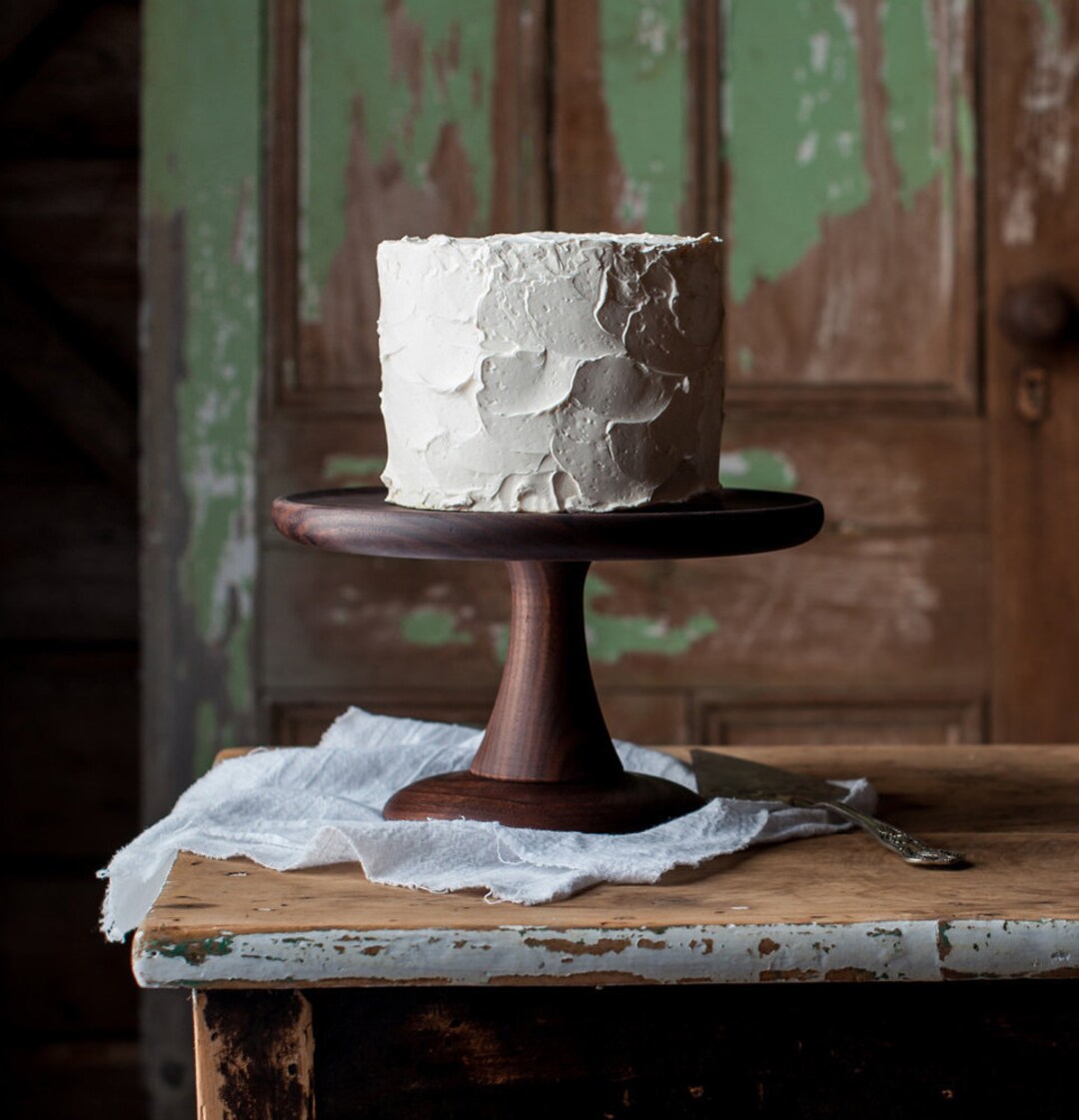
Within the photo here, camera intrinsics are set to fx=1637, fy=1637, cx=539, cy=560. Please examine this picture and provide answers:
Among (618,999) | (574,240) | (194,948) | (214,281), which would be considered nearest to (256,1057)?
(194,948)

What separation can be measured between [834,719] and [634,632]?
24cm

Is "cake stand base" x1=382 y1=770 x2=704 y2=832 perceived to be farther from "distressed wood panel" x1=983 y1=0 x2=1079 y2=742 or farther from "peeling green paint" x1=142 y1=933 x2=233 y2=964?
"distressed wood panel" x1=983 y1=0 x2=1079 y2=742

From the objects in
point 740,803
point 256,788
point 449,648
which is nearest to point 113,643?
point 449,648

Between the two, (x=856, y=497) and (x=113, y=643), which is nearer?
(x=856, y=497)

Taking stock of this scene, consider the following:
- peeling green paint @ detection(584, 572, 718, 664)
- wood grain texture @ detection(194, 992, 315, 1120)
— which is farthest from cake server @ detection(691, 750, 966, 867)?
peeling green paint @ detection(584, 572, 718, 664)

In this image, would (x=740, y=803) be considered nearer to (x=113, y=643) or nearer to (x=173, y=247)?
(x=173, y=247)

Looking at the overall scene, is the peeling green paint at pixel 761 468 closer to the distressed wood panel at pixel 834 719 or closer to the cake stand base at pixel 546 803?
the distressed wood panel at pixel 834 719

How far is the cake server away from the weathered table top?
1.1 inches

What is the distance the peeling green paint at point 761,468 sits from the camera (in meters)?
1.82

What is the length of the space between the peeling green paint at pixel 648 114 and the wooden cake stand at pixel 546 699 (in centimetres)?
96

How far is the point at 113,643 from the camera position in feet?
7.61

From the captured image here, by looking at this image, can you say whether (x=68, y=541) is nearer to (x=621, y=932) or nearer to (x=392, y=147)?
(x=392, y=147)

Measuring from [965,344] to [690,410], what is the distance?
1.07 metres

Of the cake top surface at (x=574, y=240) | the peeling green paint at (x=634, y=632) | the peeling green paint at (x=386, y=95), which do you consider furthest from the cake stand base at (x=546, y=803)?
the peeling green paint at (x=386, y=95)
